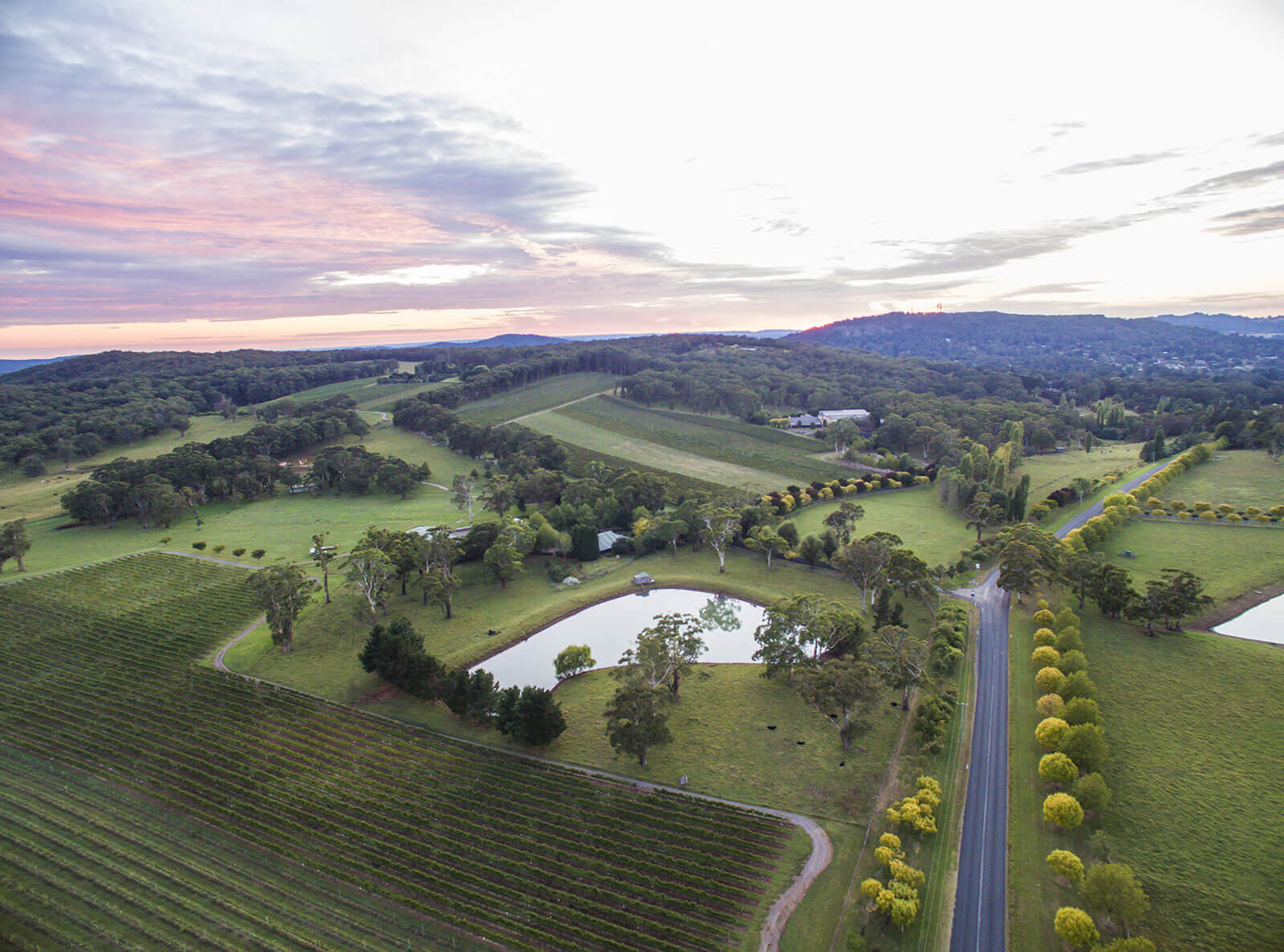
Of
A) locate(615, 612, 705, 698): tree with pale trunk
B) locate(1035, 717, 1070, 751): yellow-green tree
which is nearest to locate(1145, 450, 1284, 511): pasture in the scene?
locate(1035, 717, 1070, 751): yellow-green tree

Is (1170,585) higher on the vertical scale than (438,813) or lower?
higher

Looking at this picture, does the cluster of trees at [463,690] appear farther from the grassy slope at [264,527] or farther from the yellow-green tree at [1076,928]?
the grassy slope at [264,527]

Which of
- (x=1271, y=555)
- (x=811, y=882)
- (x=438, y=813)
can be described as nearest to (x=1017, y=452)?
(x=1271, y=555)

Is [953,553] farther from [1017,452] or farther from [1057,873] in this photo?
[1017,452]

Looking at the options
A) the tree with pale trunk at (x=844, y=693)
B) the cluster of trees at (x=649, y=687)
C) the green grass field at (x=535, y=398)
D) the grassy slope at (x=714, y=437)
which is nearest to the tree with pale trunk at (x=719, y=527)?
the cluster of trees at (x=649, y=687)

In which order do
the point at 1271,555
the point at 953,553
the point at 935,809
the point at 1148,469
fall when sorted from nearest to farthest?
the point at 935,809
the point at 1271,555
the point at 953,553
the point at 1148,469

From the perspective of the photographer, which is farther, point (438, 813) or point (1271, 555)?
point (1271, 555)

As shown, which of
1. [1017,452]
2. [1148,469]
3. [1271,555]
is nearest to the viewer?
[1271,555]
